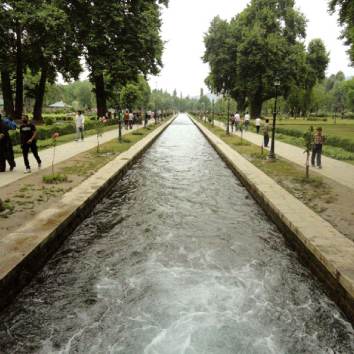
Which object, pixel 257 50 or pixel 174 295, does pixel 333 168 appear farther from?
pixel 257 50

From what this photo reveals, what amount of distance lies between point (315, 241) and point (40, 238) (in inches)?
176

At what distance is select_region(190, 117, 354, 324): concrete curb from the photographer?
5055 millimetres

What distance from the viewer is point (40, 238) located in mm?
6191

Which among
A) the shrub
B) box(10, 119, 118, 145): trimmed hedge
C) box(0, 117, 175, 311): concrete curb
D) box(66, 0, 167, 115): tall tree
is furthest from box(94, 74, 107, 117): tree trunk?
box(0, 117, 175, 311): concrete curb

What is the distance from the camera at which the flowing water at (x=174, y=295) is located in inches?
173

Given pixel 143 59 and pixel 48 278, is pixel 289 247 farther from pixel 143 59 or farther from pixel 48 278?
pixel 143 59

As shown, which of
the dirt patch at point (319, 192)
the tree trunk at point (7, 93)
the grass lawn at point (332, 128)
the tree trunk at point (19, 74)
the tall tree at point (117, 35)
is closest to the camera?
the dirt patch at point (319, 192)

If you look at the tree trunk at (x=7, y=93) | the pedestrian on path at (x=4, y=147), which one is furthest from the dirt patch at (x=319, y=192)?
the tree trunk at (x=7, y=93)

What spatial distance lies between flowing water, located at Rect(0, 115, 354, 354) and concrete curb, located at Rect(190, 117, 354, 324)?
198 mm

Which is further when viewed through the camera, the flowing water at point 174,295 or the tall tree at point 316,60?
the tall tree at point 316,60

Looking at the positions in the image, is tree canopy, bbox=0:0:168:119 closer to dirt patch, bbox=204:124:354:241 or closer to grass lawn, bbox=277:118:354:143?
grass lawn, bbox=277:118:354:143

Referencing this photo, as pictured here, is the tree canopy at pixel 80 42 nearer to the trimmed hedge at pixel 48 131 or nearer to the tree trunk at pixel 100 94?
the tree trunk at pixel 100 94

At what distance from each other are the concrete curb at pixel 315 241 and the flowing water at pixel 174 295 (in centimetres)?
20

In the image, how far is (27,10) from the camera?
26969 millimetres
